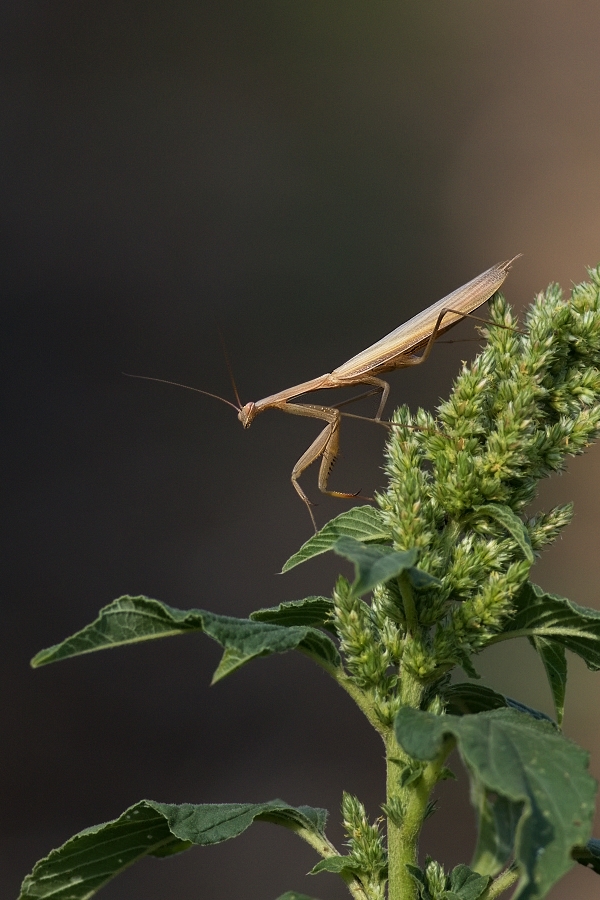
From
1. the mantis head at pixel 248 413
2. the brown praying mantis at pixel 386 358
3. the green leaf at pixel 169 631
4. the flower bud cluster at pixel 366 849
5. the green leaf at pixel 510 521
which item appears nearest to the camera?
the green leaf at pixel 169 631

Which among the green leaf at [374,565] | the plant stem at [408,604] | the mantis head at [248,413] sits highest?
the mantis head at [248,413]

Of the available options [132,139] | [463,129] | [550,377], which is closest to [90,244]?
[132,139]

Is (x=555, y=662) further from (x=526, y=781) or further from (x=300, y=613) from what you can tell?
(x=526, y=781)

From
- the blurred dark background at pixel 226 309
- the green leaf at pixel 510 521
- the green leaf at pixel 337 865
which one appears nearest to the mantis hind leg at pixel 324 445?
the green leaf at pixel 510 521

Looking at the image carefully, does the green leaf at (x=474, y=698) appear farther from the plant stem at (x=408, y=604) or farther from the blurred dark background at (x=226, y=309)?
the blurred dark background at (x=226, y=309)

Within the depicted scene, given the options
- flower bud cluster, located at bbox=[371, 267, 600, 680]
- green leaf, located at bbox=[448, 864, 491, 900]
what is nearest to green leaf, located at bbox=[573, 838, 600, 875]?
green leaf, located at bbox=[448, 864, 491, 900]
